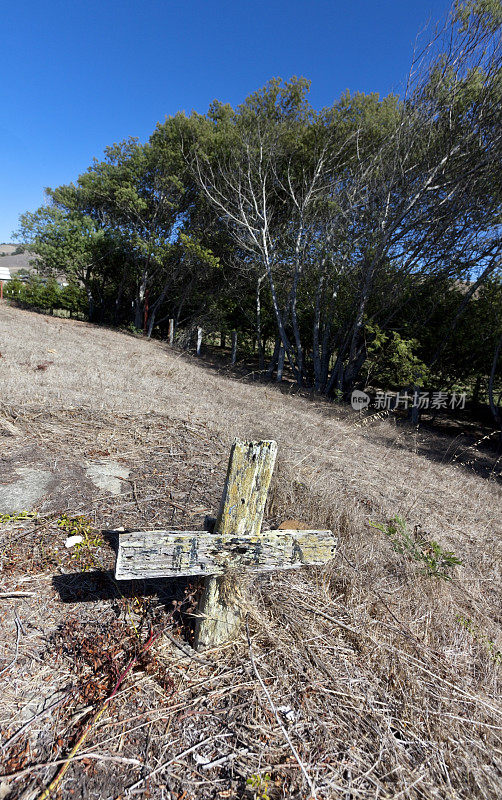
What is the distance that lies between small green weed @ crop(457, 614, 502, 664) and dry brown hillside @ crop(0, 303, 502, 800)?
0.01 metres

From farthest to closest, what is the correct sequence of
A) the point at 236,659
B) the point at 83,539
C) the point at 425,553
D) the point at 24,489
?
the point at 425,553
the point at 24,489
the point at 83,539
the point at 236,659

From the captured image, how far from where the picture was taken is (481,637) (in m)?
2.14

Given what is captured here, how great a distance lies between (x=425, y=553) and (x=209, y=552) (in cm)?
220

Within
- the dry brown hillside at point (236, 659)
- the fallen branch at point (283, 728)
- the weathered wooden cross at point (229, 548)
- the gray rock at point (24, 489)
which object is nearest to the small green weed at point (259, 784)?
the dry brown hillside at point (236, 659)

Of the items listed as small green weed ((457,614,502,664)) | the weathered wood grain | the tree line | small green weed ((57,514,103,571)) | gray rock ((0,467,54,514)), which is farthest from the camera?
the tree line

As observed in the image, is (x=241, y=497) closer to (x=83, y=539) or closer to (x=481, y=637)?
(x=83, y=539)

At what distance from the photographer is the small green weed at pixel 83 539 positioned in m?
Result: 2.12

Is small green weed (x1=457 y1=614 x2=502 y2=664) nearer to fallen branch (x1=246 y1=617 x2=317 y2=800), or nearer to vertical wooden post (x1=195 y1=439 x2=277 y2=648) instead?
fallen branch (x1=246 y1=617 x2=317 y2=800)

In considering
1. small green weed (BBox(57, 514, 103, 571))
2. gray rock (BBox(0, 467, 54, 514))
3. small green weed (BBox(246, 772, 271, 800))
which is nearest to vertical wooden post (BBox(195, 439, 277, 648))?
small green weed (BBox(246, 772, 271, 800))

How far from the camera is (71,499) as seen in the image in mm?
2664

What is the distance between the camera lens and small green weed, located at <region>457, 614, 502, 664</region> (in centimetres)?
200

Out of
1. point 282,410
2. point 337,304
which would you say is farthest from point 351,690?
point 337,304

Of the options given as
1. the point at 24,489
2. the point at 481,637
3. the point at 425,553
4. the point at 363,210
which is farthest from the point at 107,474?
the point at 363,210

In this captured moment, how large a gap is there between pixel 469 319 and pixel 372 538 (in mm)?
10117
